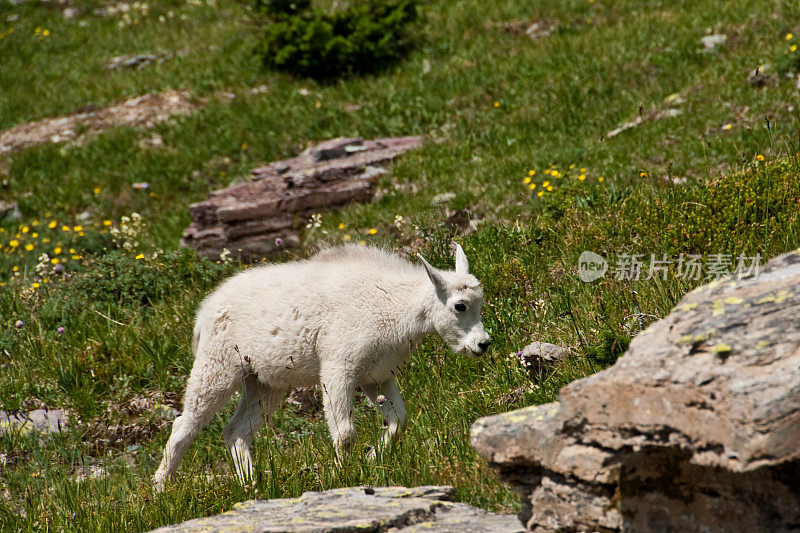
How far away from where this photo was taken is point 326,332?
5953 mm

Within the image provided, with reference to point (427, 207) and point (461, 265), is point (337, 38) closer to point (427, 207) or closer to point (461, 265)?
point (427, 207)

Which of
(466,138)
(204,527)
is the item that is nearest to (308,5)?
(466,138)

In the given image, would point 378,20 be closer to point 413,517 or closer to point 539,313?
point 539,313

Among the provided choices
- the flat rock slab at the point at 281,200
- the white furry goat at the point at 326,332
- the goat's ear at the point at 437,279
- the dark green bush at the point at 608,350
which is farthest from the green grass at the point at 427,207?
the goat's ear at the point at 437,279

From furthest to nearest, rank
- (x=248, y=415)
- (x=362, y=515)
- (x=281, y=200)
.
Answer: (x=281, y=200) < (x=248, y=415) < (x=362, y=515)

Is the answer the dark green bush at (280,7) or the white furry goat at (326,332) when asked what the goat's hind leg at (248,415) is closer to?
the white furry goat at (326,332)

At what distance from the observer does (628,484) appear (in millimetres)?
3086

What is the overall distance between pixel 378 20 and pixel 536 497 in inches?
539

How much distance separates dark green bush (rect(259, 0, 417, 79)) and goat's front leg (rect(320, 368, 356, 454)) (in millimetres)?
10565

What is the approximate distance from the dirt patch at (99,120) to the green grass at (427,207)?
0.53 m

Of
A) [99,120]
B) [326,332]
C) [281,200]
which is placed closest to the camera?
[326,332]

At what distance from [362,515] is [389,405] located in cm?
247

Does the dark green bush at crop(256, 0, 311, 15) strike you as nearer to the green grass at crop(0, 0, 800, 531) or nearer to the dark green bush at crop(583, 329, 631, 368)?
the green grass at crop(0, 0, 800, 531)

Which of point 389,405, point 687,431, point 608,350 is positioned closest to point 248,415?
point 389,405
